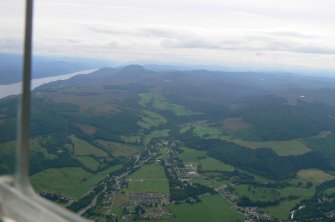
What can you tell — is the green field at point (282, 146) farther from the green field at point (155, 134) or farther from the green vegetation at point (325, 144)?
the green field at point (155, 134)

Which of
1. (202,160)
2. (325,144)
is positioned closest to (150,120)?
(202,160)

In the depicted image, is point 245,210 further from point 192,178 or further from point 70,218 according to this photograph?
point 70,218

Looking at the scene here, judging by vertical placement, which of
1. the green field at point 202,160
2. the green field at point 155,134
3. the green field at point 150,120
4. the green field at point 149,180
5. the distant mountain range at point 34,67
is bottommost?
the green field at point 202,160

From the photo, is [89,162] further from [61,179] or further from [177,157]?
[177,157]

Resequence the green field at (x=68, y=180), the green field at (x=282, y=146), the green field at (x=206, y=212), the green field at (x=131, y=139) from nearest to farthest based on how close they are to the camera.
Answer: the green field at (x=206, y=212)
the green field at (x=68, y=180)
the green field at (x=282, y=146)
the green field at (x=131, y=139)

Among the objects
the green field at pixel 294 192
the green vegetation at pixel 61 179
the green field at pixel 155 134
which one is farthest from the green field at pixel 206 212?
the green field at pixel 155 134

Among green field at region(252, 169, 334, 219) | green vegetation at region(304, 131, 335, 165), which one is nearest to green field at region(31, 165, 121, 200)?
green field at region(252, 169, 334, 219)

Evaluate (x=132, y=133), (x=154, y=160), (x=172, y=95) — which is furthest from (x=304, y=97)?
(x=154, y=160)

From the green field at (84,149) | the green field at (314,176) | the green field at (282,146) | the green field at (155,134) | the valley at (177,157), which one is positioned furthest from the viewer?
the green field at (155,134)
